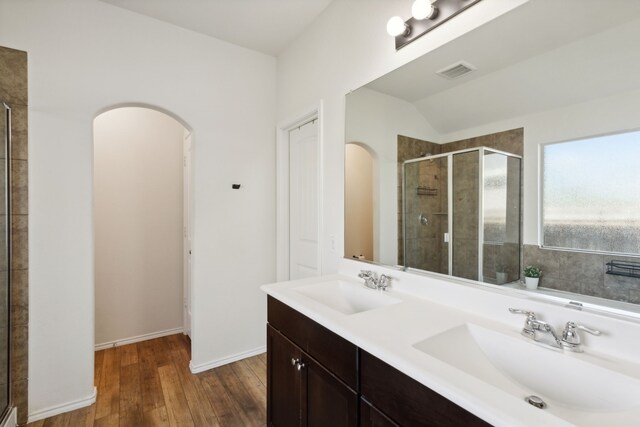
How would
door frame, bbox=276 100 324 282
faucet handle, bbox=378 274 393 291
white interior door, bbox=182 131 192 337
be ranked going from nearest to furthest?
faucet handle, bbox=378 274 393 291
door frame, bbox=276 100 324 282
white interior door, bbox=182 131 192 337

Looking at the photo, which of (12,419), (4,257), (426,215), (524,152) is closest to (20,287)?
(4,257)

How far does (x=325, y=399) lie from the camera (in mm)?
1218

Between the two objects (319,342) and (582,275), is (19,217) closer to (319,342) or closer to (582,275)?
(319,342)

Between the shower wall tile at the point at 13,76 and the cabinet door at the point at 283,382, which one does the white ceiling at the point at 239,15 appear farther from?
the cabinet door at the point at 283,382

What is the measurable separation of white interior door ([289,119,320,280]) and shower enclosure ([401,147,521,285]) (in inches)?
34.2

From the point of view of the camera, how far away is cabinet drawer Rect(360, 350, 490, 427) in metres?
0.74

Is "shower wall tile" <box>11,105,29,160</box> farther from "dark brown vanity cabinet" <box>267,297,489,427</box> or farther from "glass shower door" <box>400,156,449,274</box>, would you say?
"glass shower door" <box>400,156,449,274</box>

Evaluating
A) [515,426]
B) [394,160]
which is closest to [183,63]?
[394,160]

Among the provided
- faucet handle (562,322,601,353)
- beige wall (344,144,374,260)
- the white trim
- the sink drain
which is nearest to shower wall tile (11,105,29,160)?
the white trim

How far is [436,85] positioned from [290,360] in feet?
4.95

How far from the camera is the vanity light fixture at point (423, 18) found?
4.47 ft

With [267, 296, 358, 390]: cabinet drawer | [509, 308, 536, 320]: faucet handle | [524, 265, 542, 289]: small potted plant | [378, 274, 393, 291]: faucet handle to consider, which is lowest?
[267, 296, 358, 390]: cabinet drawer

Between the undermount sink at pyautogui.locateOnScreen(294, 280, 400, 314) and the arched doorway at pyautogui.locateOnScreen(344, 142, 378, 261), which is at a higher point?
the arched doorway at pyautogui.locateOnScreen(344, 142, 378, 261)

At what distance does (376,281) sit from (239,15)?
214 centimetres
